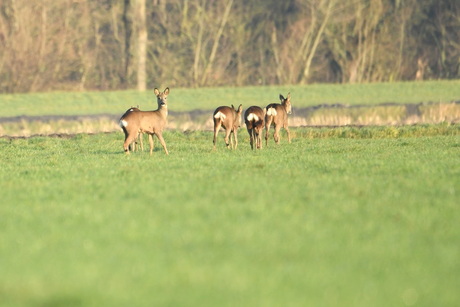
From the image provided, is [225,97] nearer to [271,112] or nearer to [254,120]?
[271,112]

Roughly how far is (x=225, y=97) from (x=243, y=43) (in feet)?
38.8

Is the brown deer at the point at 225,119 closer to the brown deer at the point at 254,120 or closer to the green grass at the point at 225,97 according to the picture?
the brown deer at the point at 254,120

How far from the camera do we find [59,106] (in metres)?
55.4

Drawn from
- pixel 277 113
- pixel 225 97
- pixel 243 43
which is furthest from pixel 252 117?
pixel 243 43

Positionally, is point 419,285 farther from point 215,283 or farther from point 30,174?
point 30,174

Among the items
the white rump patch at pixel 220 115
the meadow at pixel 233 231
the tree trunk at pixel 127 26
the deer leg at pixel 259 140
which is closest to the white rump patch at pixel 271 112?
the deer leg at pixel 259 140

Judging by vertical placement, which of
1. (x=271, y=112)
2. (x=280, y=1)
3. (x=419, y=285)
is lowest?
(x=419, y=285)

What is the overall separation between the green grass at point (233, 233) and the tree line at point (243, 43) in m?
42.3

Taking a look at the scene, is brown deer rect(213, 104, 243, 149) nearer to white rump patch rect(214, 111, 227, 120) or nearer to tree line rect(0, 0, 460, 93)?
white rump patch rect(214, 111, 227, 120)

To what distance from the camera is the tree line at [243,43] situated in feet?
203

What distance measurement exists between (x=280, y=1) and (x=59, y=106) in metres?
24.1

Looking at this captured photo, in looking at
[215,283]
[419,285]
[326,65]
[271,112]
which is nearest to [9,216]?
[215,283]

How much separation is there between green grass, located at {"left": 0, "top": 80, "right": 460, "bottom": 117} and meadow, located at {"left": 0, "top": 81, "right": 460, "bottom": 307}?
33285 millimetres

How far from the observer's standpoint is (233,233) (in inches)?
439
